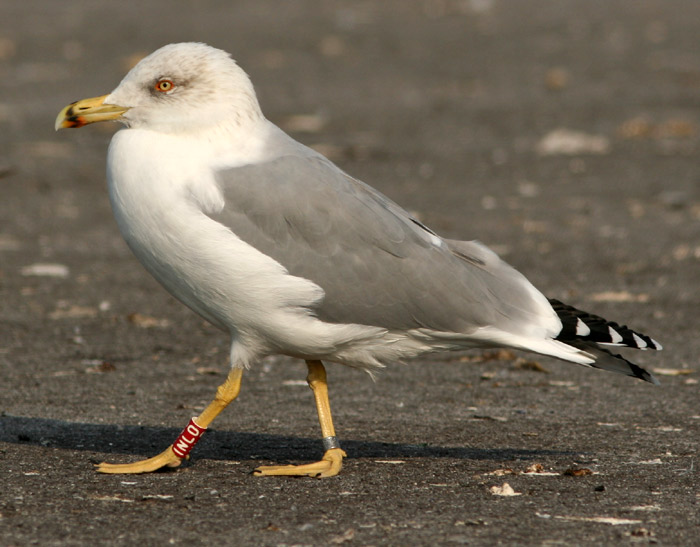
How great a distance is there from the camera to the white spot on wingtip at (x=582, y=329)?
18.0ft

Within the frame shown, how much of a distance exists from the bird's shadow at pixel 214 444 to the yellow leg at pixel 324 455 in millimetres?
272

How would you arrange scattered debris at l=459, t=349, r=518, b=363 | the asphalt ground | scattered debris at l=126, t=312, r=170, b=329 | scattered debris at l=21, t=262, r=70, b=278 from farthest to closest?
scattered debris at l=21, t=262, r=70, b=278
scattered debris at l=126, t=312, r=170, b=329
scattered debris at l=459, t=349, r=518, b=363
the asphalt ground

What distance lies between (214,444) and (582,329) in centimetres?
194

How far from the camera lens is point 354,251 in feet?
17.9

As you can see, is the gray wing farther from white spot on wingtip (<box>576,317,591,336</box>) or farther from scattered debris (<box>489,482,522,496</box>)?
scattered debris (<box>489,482,522,496</box>)

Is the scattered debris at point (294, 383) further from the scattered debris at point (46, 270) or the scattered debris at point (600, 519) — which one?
the scattered debris at point (46, 270)

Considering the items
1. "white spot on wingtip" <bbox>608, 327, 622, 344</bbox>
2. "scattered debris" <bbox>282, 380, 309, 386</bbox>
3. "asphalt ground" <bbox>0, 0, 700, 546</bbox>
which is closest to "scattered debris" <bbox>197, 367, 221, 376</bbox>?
"asphalt ground" <bbox>0, 0, 700, 546</bbox>

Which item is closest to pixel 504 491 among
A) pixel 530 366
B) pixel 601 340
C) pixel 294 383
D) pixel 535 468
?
pixel 535 468

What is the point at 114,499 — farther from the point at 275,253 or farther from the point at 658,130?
the point at 658,130

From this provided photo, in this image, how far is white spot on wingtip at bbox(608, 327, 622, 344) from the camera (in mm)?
5434

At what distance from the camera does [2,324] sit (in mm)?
8391

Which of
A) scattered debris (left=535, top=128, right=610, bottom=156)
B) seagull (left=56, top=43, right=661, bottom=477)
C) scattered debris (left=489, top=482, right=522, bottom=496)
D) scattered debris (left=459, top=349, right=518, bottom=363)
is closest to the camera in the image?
scattered debris (left=489, top=482, right=522, bottom=496)

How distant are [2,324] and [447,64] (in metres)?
11.5

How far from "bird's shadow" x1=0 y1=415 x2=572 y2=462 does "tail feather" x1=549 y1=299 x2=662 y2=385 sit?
59cm
